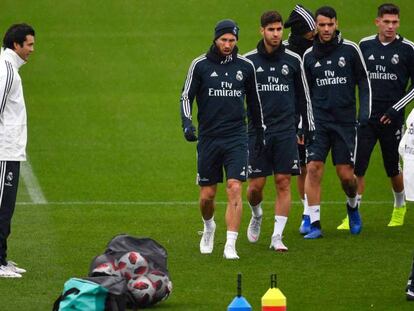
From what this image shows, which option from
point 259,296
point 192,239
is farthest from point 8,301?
point 192,239

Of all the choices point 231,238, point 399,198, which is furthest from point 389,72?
point 231,238

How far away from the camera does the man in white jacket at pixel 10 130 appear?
1483cm

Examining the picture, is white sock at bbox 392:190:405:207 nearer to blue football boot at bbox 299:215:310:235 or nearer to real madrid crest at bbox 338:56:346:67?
blue football boot at bbox 299:215:310:235

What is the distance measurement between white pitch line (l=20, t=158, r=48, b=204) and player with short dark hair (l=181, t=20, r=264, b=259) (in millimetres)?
4761

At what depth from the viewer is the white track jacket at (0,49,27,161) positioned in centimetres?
1481

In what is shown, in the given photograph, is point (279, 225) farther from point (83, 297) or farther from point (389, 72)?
point (83, 297)

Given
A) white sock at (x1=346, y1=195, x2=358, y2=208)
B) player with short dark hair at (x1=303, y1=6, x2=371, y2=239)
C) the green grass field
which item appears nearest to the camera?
the green grass field

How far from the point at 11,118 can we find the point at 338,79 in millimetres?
4402

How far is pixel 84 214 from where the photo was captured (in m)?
19.4

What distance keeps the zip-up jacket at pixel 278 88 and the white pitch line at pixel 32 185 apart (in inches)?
188

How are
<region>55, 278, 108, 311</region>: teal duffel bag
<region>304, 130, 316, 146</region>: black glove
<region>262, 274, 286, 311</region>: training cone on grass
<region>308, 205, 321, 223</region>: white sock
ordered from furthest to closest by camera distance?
<region>308, 205, 321, 223</region>: white sock, <region>304, 130, 316, 146</region>: black glove, <region>55, 278, 108, 311</region>: teal duffel bag, <region>262, 274, 286, 311</region>: training cone on grass

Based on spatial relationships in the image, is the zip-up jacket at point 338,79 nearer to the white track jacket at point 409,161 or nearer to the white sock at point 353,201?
the white sock at point 353,201

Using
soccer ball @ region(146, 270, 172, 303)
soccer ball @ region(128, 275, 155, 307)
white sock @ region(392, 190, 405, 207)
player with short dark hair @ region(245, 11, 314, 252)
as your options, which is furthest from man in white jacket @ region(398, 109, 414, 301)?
white sock @ region(392, 190, 405, 207)

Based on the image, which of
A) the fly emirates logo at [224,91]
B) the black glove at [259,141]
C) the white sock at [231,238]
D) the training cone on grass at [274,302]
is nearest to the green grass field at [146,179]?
the white sock at [231,238]
